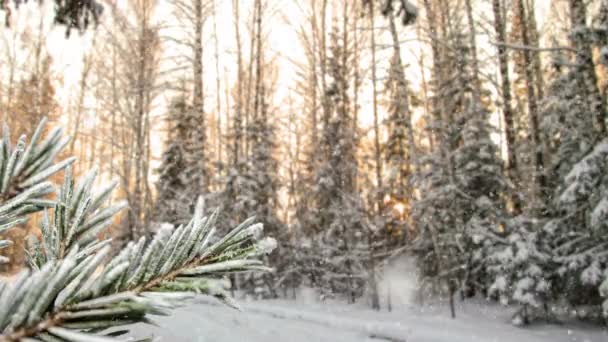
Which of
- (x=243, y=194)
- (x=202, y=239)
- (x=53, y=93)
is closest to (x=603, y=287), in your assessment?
(x=202, y=239)

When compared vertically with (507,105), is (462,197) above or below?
below

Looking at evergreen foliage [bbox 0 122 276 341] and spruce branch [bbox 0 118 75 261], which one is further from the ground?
spruce branch [bbox 0 118 75 261]

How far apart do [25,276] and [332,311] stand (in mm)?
10110

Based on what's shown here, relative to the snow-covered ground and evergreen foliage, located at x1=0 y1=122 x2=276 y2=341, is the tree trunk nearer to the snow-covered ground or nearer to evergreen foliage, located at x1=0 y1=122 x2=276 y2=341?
the snow-covered ground

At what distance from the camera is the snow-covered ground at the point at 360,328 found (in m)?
5.18

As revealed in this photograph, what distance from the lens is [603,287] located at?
6105 millimetres

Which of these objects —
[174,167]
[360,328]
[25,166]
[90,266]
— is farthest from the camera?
[174,167]

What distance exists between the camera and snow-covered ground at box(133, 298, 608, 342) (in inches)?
204

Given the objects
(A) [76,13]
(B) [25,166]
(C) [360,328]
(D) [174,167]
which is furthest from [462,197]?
(D) [174,167]

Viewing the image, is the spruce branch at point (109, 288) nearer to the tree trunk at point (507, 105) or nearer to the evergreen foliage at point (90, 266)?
the evergreen foliage at point (90, 266)

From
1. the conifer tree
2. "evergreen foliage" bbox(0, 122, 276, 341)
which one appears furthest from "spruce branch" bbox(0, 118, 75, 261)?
the conifer tree

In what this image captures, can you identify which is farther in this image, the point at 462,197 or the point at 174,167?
the point at 174,167

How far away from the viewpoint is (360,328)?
740 cm

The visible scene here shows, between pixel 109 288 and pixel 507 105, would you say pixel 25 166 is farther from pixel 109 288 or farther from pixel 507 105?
pixel 507 105
